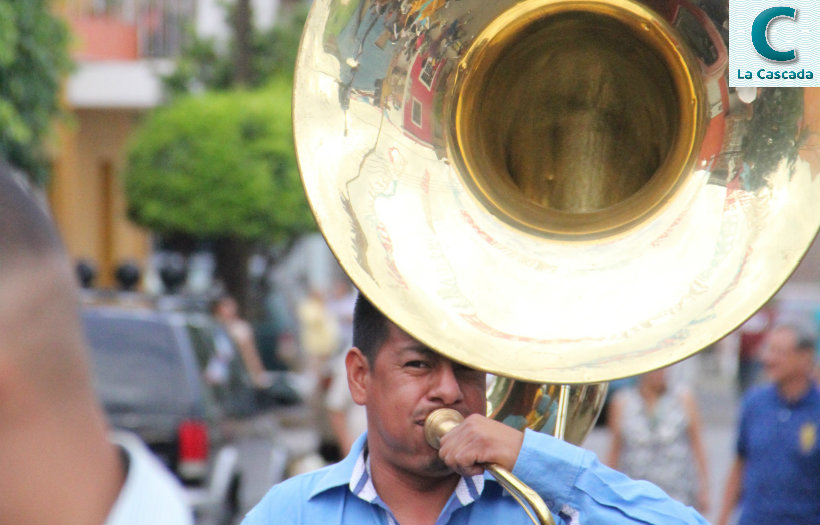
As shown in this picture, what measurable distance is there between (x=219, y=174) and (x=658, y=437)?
7.54 meters

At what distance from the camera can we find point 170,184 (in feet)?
41.8

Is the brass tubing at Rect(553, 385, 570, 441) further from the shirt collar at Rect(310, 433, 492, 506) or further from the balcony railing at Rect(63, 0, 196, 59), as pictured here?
the balcony railing at Rect(63, 0, 196, 59)

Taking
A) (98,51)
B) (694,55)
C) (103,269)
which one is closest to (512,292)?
(694,55)

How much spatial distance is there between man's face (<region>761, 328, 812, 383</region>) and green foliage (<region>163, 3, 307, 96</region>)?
439 inches

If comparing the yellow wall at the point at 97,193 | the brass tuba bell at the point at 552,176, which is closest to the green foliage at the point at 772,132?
the brass tuba bell at the point at 552,176

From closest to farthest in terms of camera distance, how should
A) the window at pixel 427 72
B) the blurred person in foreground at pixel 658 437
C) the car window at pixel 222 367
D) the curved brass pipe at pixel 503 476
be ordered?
the curved brass pipe at pixel 503 476 < the window at pixel 427 72 < the blurred person in foreground at pixel 658 437 < the car window at pixel 222 367

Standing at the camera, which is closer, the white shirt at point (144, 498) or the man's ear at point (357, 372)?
the white shirt at point (144, 498)

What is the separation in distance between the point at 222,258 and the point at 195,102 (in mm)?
1624

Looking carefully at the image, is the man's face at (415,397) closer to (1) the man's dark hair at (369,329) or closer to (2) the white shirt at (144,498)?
(1) the man's dark hair at (369,329)

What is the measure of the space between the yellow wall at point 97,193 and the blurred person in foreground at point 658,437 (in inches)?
425

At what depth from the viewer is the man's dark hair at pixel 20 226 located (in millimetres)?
1410

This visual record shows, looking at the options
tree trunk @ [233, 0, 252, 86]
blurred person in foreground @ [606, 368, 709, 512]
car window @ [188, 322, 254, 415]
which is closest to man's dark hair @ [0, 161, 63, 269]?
blurred person in foreground @ [606, 368, 709, 512]

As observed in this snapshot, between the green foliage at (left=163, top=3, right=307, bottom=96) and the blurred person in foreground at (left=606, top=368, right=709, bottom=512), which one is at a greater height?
the green foliage at (left=163, top=3, right=307, bottom=96)
